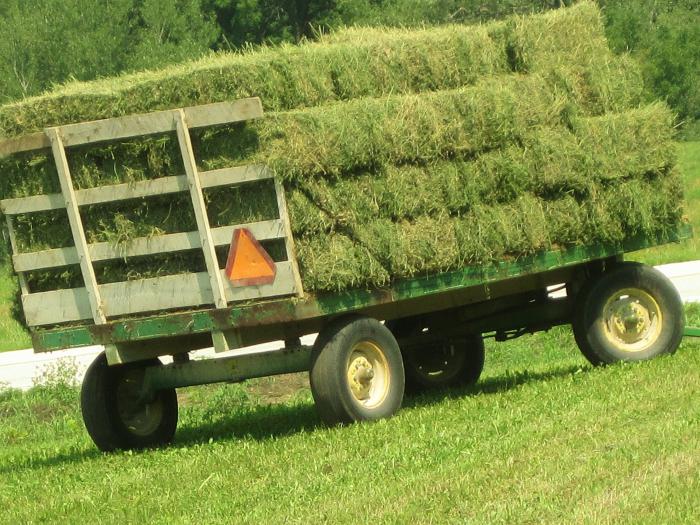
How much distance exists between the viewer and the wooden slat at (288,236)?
976 centimetres

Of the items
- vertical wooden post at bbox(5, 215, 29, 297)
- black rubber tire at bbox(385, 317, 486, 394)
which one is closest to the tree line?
black rubber tire at bbox(385, 317, 486, 394)

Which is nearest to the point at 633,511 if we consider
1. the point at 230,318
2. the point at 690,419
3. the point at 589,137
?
the point at 690,419

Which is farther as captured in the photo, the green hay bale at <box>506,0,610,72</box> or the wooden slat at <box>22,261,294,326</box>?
the green hay bale at <box>506,0,610,72</box>

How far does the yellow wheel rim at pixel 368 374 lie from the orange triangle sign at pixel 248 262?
90cm

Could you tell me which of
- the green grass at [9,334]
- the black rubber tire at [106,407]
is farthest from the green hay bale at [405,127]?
the green grass at [9,334]

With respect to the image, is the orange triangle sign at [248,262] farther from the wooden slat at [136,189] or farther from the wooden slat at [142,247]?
the wooden slat at [136,189]

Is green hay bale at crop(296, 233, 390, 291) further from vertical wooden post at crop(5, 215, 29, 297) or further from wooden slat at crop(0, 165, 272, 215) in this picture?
vertical wooden post at crop(5, 215, 29, 297)

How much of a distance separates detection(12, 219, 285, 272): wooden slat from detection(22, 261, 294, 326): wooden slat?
193 millimetres

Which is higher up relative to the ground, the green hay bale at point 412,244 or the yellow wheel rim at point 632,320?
the green hay bale at point 412,244

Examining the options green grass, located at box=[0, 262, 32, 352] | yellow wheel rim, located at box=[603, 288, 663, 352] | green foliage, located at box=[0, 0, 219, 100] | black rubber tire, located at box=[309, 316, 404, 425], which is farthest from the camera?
green foliage, located at box=[0, 0, 219, 100]

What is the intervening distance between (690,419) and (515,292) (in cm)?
335

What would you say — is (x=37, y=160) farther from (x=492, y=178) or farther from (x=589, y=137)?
(x=589, y=137)

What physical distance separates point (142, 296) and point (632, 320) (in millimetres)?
4337

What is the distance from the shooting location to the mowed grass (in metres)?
7.21
